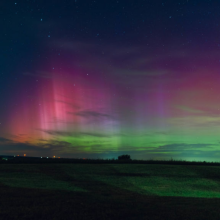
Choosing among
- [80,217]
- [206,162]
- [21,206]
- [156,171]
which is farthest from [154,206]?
[206,162]

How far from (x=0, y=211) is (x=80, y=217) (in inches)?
132

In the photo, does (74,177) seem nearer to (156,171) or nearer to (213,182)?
(156,171)

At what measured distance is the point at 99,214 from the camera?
33.9ft

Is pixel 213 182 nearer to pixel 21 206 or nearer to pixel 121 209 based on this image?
pixel 121 209

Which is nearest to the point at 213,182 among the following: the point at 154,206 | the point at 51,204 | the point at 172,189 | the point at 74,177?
the point at 172,189

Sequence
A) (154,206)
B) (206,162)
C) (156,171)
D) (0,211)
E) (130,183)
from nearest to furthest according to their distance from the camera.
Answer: (0,211), (154,206), (130,183), (156,171), (206,162)

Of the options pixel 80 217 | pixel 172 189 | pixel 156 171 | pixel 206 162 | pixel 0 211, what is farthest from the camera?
pixel 206 162

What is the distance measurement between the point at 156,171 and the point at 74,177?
10453mm

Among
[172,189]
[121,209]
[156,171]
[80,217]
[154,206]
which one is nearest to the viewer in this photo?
[80,217]

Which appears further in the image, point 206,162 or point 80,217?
point 206,162

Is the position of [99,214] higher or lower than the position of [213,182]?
higher

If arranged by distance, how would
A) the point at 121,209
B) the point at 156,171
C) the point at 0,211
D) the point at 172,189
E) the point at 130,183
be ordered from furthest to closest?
1. the point at 156,171
2. the point at 130,183
3. the point at 172,189
4. the point at 121,209
5. the point at 0,211

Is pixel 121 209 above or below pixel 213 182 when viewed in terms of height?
above

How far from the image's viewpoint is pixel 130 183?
23250mm
